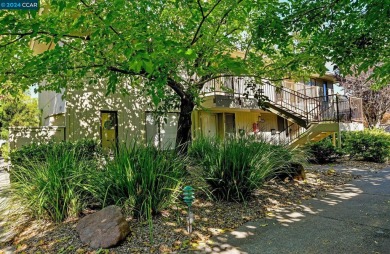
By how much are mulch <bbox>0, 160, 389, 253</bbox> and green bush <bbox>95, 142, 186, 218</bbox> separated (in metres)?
0.27

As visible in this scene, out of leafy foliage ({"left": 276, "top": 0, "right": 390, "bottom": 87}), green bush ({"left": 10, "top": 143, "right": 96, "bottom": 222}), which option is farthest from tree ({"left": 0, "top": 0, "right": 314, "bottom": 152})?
green bush ({"left": 10, "top": 143, "right": 96, "bottom": 222})

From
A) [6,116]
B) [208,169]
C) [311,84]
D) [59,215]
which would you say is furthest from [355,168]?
[6,116]

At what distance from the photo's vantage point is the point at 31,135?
32.5 feet

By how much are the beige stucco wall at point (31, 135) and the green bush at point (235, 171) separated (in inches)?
256

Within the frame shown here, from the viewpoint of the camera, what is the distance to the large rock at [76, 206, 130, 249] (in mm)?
3537

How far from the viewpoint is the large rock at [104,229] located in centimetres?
354

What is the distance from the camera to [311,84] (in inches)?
800

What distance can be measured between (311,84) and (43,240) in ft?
67.7

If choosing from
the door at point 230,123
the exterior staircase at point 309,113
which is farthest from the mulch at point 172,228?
the door at point 230,123

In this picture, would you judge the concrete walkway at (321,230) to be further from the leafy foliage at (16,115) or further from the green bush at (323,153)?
the leafy foliage at (16,115)

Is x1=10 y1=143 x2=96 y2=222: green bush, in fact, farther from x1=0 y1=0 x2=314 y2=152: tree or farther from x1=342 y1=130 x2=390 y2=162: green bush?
x1=342 y1=130 x2=390 y2=162: green bush

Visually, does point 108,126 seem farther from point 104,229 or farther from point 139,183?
→ point 104,229

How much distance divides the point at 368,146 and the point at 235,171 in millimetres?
8915

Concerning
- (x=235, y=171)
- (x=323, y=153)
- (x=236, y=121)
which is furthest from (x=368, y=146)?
(x=235, y=171)
